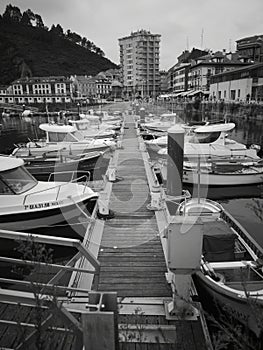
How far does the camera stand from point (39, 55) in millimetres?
163750

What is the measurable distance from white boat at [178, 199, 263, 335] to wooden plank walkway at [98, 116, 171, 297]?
2.67 feet

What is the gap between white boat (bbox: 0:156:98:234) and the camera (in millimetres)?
8547

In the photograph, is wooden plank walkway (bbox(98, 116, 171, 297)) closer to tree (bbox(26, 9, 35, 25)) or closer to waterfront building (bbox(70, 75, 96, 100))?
waterfront building (bbox(70, 75, 96, 100))

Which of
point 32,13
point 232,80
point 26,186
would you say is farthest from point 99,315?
point 32,13

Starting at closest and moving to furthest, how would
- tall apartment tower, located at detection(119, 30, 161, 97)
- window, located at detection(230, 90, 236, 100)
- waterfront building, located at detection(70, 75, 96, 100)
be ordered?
window, located at detection(230, 90, 236, 100)
tall apartment tower, located at detection(119, 30, 161, 97)
waterfront building, located at detection(70, 75, 96, 100)

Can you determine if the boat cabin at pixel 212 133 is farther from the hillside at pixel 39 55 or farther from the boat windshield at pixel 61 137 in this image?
the hillside at pixel 39 55

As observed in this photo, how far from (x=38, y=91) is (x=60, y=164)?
102 meters

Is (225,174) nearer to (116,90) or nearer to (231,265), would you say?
(231,265)

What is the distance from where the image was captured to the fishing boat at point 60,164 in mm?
17094

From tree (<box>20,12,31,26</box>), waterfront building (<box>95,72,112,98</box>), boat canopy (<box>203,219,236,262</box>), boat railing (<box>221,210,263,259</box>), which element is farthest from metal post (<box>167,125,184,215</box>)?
tree (<box>20,12,31,26</box>)

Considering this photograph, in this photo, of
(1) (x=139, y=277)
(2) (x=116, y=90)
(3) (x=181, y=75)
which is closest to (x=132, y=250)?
(1) (x=139, y=277)

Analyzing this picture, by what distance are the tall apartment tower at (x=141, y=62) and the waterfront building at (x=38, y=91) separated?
27094 mm

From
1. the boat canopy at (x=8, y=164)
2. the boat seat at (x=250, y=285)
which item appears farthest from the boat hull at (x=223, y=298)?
the boat canopy at (x=8, y=164)

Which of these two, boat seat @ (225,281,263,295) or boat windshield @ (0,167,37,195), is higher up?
boat windshield @ (0,167,37,195)
